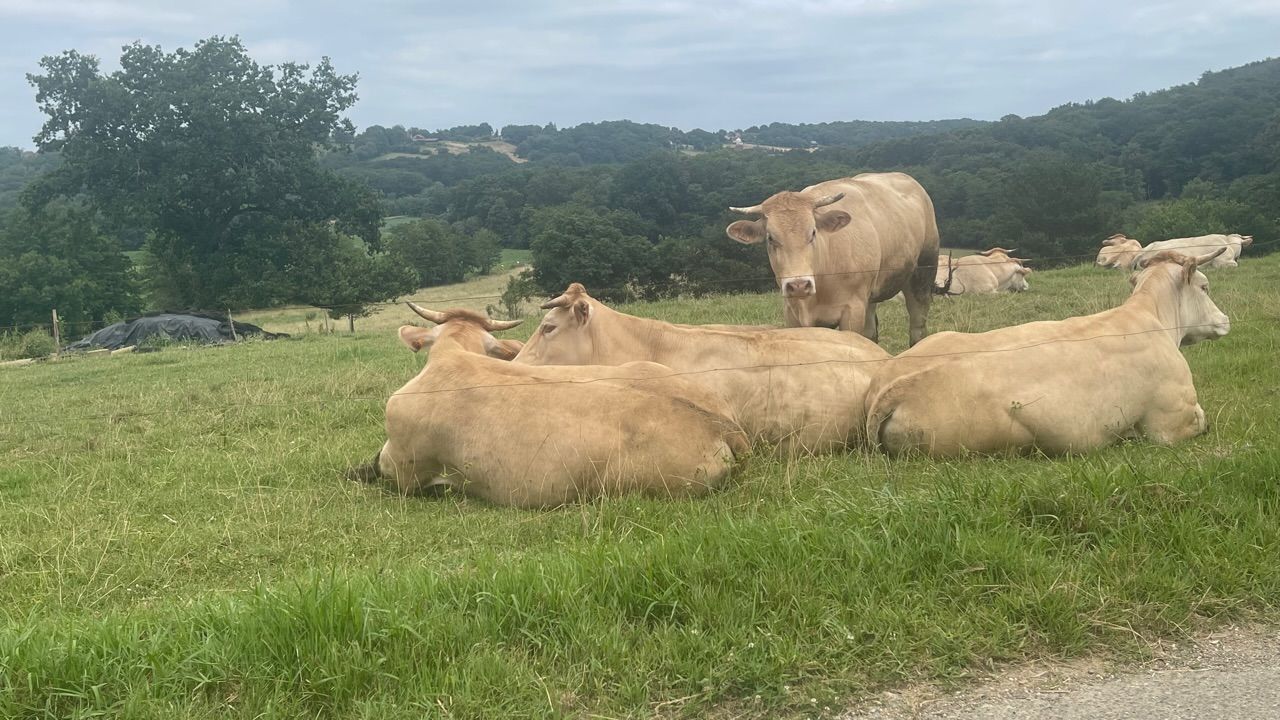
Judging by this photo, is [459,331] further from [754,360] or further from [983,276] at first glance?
[983,276]

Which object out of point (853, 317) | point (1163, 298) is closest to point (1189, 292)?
point (1163, 298)

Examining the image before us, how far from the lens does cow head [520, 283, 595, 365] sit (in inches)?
317

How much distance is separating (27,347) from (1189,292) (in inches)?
1029

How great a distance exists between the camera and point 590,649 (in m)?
3.67

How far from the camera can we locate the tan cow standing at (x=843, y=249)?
931 cm

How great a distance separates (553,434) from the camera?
19.6ft

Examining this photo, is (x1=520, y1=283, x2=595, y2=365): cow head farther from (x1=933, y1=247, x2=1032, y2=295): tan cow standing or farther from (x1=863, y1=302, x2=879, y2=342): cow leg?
(x1=933, y1=247, x2=1032, y2=295): tan cow standing

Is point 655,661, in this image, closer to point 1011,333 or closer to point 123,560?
point 123,560

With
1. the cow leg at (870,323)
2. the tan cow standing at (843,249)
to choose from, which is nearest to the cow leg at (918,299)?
the tan cow standing at (843,249)

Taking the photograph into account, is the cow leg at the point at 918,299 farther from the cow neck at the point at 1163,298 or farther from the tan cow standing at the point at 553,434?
the tan cow standing at the point at 553,434

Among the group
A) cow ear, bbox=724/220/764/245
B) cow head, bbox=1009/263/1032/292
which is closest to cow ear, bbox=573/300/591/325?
cow ear, bbox=724/220/764/245

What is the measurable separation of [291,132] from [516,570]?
156ft

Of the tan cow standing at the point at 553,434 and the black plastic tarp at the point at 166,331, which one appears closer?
the tan cow standing at the point at 553,434

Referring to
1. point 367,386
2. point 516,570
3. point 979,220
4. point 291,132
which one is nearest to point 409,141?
point 291,132
